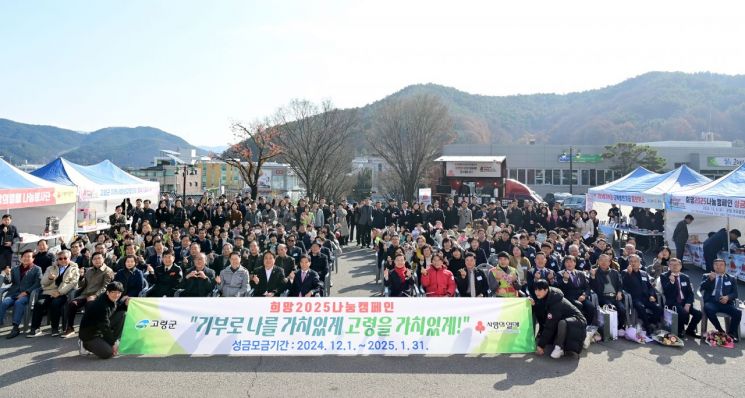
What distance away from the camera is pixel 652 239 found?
17125 millimetres

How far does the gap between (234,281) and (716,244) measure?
11.7m

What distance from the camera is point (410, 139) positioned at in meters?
40.3

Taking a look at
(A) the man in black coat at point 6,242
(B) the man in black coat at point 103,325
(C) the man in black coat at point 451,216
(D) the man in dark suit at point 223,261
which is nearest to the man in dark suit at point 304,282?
(D) the man in dark suit at point 223,261

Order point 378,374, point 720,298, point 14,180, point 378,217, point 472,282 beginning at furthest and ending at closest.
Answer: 1. point 378,217
2. point 14,180
3. point 472,282
4. point 720,298
5. point 378,374

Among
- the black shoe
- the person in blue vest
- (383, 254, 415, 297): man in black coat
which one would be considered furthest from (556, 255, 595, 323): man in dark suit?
the black shoe

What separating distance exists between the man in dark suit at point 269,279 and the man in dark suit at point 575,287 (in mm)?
4439

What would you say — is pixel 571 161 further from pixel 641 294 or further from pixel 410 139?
pixel 641 294

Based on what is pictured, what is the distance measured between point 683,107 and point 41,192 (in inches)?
4058

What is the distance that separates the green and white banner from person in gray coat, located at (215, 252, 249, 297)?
108cm

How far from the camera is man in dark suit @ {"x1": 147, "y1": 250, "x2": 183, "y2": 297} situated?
8055 mm

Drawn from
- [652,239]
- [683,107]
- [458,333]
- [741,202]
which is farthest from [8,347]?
[683,107]

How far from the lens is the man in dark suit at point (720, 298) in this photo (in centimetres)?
732

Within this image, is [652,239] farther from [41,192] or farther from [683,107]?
[683,107]

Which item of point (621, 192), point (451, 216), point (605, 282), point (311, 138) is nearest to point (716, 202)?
point (621, 192)
